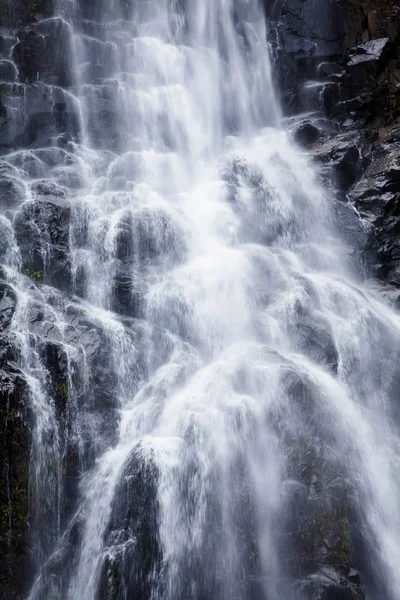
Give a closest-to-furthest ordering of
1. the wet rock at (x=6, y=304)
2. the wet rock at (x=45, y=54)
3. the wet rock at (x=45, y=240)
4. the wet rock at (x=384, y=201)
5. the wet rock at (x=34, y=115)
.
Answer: the wet rock at (x=6, y=304) < the wet rock at (x=45, y=240) < the wet rock at (x=384, y=201) < the wet rock at (x=34, y=115) < the wet rock at (x=45, y=54)

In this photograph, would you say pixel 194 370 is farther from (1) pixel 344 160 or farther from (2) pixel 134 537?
(1) pixel 344 160

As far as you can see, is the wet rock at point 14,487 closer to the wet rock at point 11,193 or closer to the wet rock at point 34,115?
the wet rock at point 11,193

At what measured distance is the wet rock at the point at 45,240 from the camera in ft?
42.6

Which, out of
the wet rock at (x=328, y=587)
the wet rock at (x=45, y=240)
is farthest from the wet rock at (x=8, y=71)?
the wet rock at (x=328, y=587)

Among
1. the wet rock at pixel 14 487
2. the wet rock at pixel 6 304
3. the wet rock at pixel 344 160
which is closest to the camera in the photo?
the wet rock at pixel 14 487

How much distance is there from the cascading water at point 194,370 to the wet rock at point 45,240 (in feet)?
0.42

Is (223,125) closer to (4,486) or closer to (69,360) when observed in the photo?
(69,360)

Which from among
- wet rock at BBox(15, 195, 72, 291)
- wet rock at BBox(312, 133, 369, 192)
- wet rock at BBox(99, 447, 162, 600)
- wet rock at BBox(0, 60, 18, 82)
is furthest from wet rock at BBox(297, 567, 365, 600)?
wet rock at BBox(0, 60, 18, 82)

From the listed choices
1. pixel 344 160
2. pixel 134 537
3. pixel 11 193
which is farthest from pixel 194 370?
pixel 344 160

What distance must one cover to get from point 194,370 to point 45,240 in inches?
210

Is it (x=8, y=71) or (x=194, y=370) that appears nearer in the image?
(x=194, y=370)

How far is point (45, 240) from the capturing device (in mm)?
13578

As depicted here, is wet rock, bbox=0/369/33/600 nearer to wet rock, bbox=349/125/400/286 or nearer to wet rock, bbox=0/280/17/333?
wet rock, bbox=0/280/17/333

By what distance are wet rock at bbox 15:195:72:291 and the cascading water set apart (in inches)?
5.0
